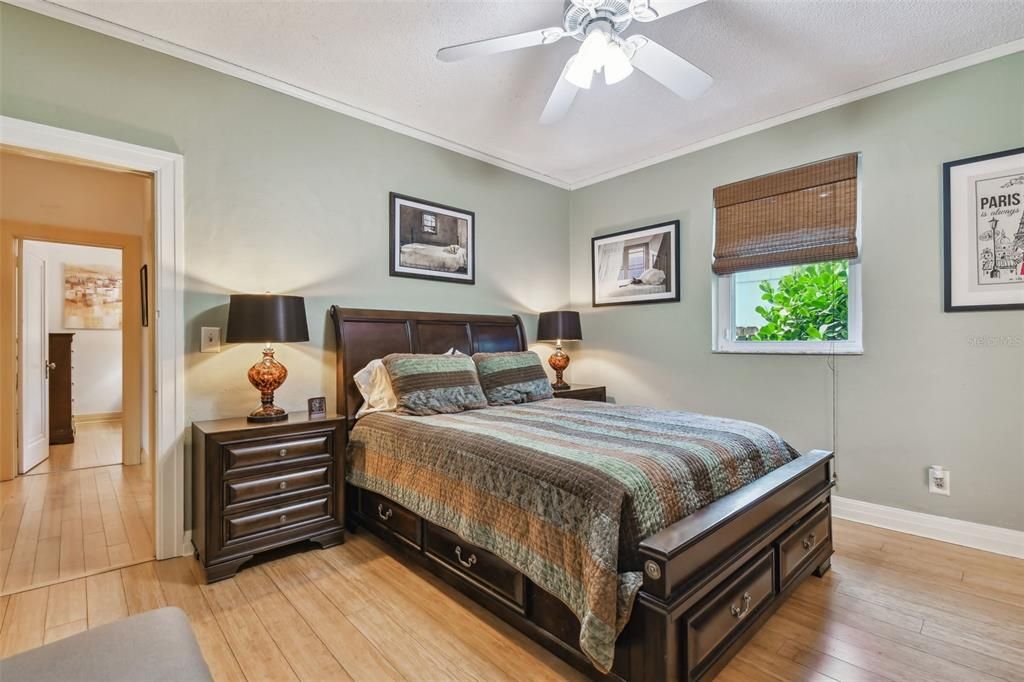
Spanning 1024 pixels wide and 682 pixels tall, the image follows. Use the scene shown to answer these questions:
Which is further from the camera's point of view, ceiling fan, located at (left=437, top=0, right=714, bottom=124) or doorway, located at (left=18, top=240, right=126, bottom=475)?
doorway, located at (left=18, top=240, right=126, bottom=475)

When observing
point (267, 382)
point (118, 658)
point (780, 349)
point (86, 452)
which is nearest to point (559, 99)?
point (267, 382)

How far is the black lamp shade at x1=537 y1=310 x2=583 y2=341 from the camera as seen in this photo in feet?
13.4

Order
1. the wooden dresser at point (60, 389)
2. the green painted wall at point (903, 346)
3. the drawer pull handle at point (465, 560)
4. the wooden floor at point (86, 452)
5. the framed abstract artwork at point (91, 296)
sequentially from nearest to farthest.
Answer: the drawer pull handle at point (465, 560) → the green painted wall at point (903, 346) → the wooden floor at point (86, 452) → the wooden dresser at point (60, 389) → the framed abstract artwork at point (91, 296)

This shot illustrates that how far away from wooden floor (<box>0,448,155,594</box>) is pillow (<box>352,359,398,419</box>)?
133 centimetres

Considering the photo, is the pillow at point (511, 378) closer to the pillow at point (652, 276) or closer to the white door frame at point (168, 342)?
the pillow at point (652, 276)

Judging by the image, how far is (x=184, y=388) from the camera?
2551mm

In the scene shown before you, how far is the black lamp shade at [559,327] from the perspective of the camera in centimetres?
410

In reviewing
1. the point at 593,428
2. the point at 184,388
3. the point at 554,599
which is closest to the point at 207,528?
the point at 184,388

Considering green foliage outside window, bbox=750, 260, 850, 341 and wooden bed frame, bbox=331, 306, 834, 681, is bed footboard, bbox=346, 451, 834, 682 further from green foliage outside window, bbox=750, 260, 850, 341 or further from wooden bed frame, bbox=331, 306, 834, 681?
green foliage outside window, bbox=750, 260, 850, 341

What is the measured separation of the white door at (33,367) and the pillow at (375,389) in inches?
125

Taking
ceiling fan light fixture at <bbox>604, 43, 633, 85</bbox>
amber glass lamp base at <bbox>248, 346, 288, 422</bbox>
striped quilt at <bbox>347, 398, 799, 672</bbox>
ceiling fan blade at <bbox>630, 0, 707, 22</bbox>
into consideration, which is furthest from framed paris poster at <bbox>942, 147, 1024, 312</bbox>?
amber glass lamp base at <bbox>248, 346, 288, 422</bbox>

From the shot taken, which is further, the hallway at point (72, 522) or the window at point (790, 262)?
the window at point (790, 262)

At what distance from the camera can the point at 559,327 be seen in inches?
161

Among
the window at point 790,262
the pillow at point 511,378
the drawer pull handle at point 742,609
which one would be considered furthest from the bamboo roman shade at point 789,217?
the drawer pull handle at point 742,609
